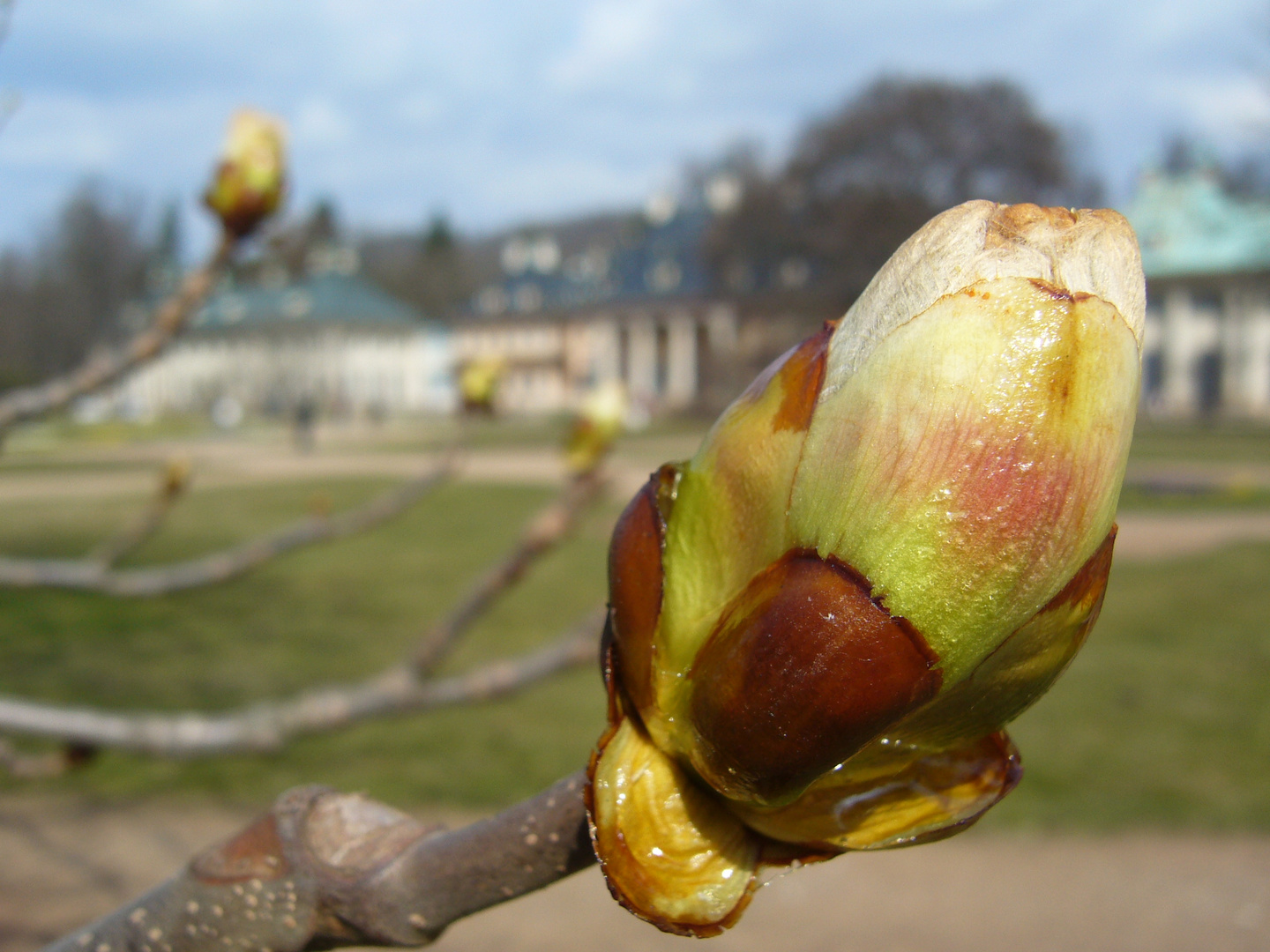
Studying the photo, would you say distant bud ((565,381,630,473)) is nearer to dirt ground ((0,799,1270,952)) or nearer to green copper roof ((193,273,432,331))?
dirt ground ((0,799,1270,952))

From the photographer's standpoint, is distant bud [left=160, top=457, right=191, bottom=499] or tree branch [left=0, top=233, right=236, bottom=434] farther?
distant bud [left=160, top=457, right=191, bottom=499]

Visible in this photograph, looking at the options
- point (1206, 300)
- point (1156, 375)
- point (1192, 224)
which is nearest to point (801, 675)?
point (1192, 224)

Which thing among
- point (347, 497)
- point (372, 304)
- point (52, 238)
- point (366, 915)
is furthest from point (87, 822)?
point (372, 304)

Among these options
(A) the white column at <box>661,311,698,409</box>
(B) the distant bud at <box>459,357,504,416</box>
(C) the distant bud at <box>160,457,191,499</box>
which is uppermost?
(B) the distant bud at <box>459,357,504,416</box>

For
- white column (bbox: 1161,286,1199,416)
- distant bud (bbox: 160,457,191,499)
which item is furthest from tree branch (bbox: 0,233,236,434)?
white column (bbox: 1161,286,1199,416)

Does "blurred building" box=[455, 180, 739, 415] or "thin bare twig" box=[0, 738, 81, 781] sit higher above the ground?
"thin bare twig" box=[0, 738, 81, 781]

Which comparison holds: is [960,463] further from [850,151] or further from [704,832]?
[850,151]

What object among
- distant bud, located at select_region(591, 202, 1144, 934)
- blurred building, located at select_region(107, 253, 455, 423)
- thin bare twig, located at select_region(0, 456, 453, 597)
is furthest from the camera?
blurred building, located at select_region(107, 253, 455, 423)
